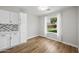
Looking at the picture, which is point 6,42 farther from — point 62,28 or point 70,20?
point 70,20

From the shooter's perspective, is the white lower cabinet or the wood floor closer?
the wood floor

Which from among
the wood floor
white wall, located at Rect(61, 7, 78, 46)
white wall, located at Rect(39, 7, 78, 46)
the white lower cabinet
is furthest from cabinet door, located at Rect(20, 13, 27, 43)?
white wall, located at Rect(61, 7, 78, 46)

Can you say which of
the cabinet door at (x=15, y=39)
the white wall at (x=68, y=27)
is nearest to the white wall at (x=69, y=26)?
the white wall at (x=68, y=27)

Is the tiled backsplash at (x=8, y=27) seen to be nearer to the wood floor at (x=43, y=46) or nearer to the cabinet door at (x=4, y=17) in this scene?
the cabinet door at (x=4, y=17)

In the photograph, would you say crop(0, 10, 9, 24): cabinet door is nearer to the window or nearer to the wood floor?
the wood floor

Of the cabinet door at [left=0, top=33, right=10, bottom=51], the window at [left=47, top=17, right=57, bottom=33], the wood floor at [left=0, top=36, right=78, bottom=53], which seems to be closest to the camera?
the wood floor at [left=0, top=36, right=78, bottom=53]

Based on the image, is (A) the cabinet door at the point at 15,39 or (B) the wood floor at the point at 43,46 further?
(A) the cabinet door at the point at 15,39

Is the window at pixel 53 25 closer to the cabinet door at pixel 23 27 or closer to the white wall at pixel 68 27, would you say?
the white wall at pixel 68 27

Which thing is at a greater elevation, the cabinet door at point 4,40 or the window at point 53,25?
the window at point 53,25

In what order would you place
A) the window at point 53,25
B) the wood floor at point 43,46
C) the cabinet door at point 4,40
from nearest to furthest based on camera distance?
1. the wood floor at point 43,46
2. the window at point 53,25
3. the cabinet door at point 4,40

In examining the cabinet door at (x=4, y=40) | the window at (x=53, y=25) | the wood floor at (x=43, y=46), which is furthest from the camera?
the cabinet door at (x=4, y=40)

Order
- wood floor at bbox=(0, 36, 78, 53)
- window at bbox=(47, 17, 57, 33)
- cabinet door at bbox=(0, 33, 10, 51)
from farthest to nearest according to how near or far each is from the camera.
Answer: cabinet door at bbox=(0, 33, 10, 51), window at bbox=(47, 17, 57, 33), wood floor at bbox=(0, 36, 78, 53)

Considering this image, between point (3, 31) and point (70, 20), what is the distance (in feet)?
6.33
